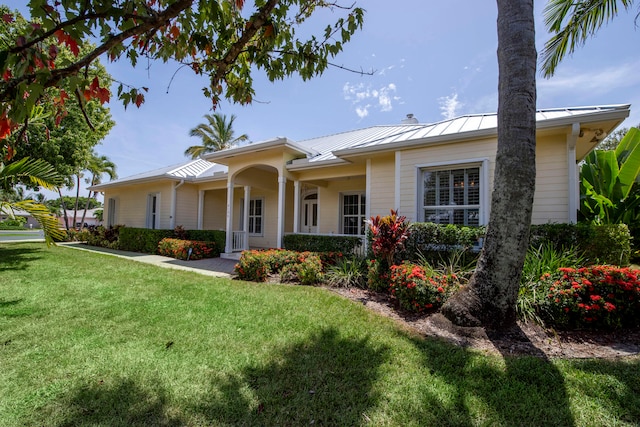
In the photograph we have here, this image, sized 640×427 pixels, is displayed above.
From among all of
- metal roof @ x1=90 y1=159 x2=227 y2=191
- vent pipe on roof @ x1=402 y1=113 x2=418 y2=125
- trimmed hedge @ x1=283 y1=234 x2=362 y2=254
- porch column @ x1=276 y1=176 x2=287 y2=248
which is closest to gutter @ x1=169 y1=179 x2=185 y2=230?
metal roof @ x1=90 y1=159 x2=227 y2=191

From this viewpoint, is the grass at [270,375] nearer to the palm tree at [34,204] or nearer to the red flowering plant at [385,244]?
the palm tree at [34,204]

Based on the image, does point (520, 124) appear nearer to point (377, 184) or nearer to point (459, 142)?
point (459, 142)

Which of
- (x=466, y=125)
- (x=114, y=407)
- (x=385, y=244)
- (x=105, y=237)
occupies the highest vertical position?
(x=466, y=125)

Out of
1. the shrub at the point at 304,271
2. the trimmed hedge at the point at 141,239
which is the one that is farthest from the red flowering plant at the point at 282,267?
the trimmed hedge at the point at 141,239

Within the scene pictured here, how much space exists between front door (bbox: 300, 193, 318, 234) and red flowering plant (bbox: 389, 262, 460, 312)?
8.74 meters

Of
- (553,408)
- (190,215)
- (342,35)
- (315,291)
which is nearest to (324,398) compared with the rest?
(553,408)

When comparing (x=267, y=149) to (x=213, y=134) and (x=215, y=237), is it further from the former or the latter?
(x=213, y=134)

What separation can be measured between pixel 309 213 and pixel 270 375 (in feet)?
37.4

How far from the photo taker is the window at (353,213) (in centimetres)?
1220

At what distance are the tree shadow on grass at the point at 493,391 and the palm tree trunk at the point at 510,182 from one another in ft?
2.79

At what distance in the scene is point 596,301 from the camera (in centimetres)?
415

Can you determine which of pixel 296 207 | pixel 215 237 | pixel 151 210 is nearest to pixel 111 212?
pixel 151 210

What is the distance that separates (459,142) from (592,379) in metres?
5.96

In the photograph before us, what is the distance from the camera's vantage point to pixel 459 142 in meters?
7.61
